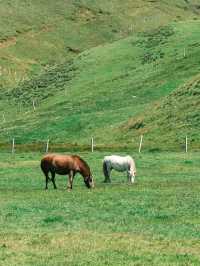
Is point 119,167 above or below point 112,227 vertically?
above

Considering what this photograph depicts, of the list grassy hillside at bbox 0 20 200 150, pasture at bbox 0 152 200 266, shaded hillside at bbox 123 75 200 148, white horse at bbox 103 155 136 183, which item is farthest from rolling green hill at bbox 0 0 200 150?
pasture at bbox 0 152 200 266

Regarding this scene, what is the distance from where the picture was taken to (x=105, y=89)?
3944 inches

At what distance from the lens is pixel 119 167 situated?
3684 centimetres

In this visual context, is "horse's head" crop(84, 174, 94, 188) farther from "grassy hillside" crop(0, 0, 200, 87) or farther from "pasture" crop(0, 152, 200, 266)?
"grassy hillside" crop(0, 0, 200, 87)

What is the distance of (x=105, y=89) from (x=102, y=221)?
77021 millimetres

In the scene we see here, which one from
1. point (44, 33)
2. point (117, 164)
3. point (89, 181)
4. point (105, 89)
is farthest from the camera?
point (44, 33)

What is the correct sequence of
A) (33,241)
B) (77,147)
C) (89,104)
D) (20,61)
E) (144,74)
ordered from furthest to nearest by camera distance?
1. (20,61)
2. (144,74)
3. (89,104)
4. (77,147)
5. (33,241)

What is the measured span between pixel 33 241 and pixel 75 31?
171 metres

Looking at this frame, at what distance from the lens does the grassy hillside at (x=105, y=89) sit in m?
78.5

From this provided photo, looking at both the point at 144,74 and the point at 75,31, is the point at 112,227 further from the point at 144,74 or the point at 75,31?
the point at 75,31

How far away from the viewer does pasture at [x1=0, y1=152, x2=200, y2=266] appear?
59.2 ft

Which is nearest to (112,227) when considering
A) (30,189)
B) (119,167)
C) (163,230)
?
(163,230)

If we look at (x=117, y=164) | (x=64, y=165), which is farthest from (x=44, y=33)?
(x=64, y=165)

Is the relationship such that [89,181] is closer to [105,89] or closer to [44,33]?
[105,89]
